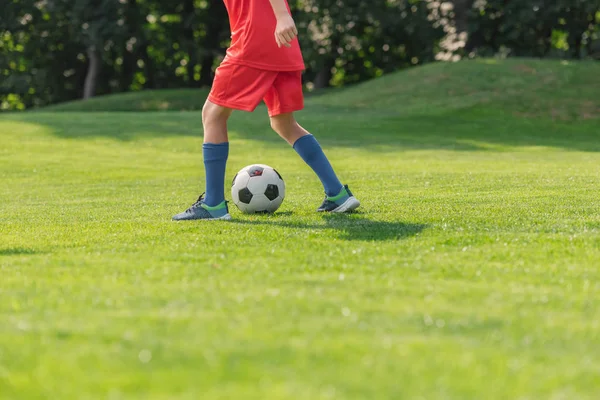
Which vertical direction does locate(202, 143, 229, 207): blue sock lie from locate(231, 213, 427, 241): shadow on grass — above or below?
above

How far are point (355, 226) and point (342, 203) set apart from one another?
899 mm

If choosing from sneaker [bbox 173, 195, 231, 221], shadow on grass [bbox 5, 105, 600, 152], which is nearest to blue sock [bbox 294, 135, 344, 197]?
sneaker [bbox 173, 195, 231, 221]

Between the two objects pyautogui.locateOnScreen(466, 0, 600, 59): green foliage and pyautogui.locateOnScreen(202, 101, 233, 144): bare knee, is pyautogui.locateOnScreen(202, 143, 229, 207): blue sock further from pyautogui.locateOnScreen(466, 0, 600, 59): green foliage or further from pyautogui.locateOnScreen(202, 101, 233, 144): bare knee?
pyautogui.locateOnScreen(466, 0, 600, 59): green foliage

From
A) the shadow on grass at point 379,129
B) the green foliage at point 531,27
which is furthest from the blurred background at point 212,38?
the shadow on grass at point 379,129

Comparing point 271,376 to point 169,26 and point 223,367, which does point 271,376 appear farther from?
point 169,26

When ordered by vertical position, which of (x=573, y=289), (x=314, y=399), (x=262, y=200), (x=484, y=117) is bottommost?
(x=484, y=117)

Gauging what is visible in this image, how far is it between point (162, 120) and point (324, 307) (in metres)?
19.7

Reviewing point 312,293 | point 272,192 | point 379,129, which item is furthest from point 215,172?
point 379,129

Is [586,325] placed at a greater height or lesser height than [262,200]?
greater

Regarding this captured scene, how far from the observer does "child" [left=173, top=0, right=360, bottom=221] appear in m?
6.61

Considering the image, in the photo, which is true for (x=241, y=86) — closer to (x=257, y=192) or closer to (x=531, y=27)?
(x=257, y=192)

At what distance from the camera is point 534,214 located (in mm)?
6715

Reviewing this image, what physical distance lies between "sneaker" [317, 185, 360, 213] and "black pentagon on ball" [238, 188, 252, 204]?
0.62 meters

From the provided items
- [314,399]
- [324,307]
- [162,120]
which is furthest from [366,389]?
[162,120]
